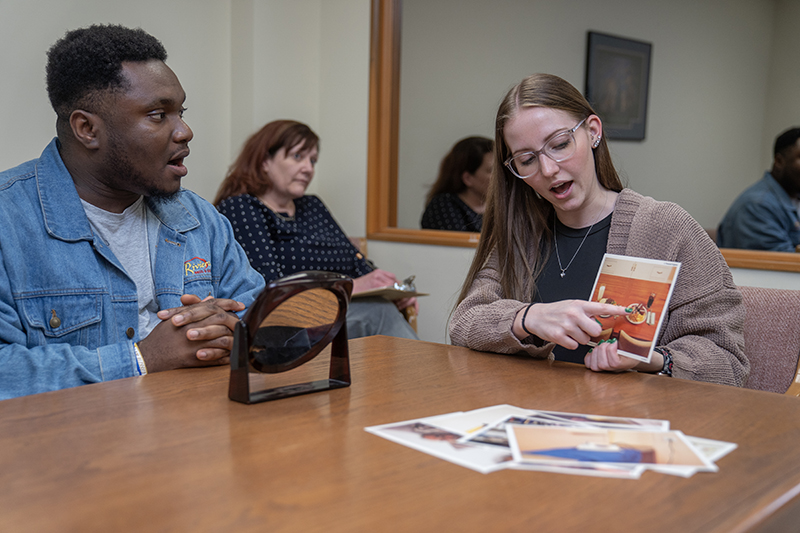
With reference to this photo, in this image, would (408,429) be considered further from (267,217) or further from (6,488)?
(267,217)

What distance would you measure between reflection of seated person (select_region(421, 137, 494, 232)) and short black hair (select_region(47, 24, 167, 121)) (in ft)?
7.66

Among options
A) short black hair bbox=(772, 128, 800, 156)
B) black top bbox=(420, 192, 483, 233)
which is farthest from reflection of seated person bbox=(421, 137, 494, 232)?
short black hair bbox=(772, 128, 800, 156)

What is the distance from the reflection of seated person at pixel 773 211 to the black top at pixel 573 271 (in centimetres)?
158

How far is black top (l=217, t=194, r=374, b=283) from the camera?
10.2 feet

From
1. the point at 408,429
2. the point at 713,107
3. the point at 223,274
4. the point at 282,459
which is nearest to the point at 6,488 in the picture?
the point at 282,459

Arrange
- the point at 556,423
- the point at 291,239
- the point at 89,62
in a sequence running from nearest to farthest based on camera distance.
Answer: the point at 556,423 → the point at 89,62 → the point at 291,239

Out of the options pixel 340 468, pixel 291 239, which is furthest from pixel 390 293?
pixel 340 468

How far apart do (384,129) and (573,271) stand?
7.72ft

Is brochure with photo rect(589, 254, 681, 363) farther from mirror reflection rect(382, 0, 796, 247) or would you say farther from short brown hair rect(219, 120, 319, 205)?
mirror reflection rect(382, 0, 796, 247)

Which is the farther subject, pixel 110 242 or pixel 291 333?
pixel 110 242

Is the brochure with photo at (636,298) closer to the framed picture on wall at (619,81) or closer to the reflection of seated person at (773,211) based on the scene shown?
the reflection of seated person at (773,211)

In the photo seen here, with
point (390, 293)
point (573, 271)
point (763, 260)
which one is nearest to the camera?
point (573, 271)

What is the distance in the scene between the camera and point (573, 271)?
5.27ft

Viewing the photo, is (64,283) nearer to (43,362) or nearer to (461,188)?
(43,362)
